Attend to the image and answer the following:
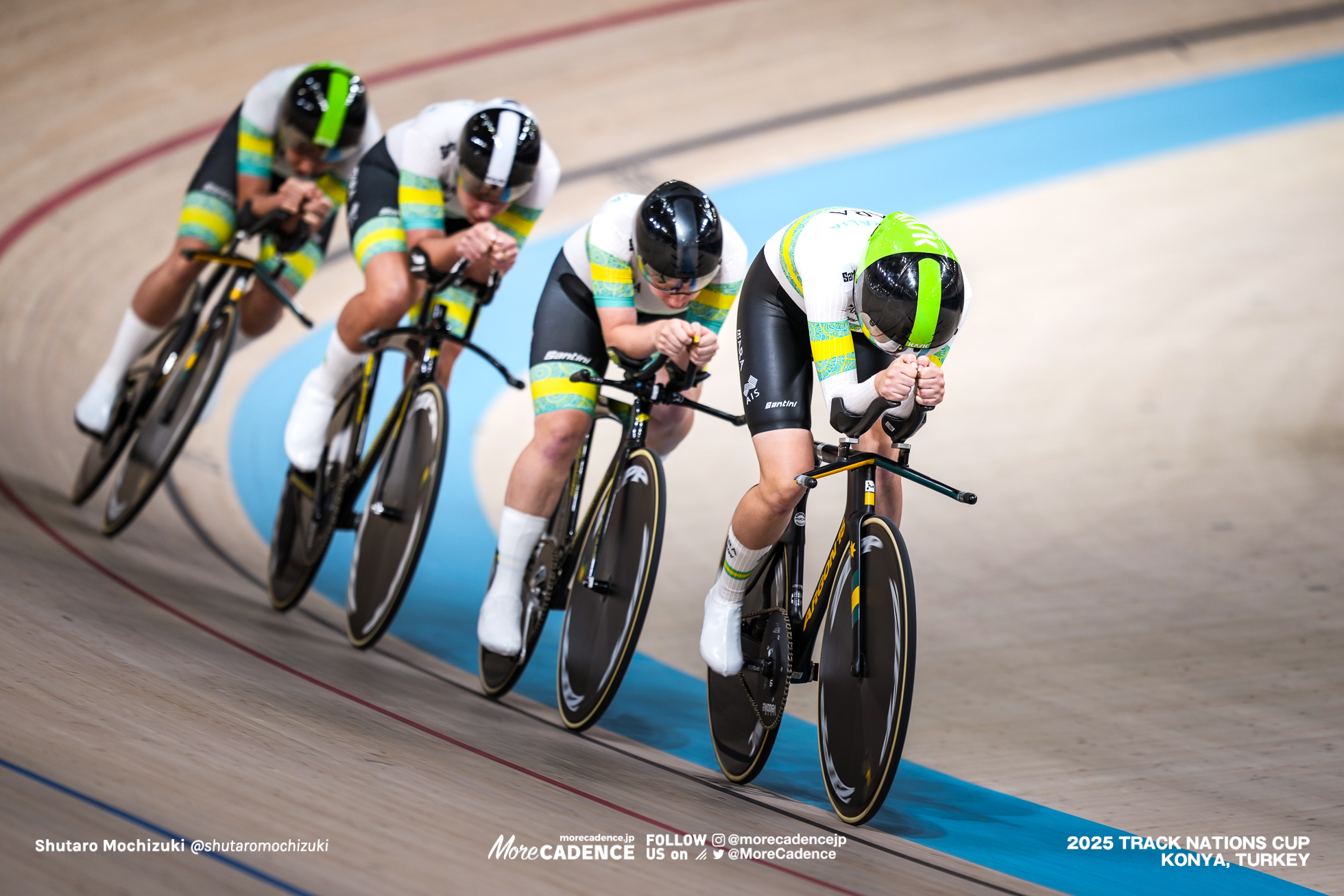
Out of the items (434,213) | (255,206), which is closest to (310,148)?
(255,206)

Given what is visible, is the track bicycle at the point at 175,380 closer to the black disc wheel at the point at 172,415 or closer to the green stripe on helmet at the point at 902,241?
the black disc wheel at the point at 172,415

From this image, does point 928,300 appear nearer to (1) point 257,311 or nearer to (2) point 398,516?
(2) point 398,516

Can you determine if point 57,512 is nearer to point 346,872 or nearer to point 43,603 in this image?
point 43,603

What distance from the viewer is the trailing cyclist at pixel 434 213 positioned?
3.24 metres

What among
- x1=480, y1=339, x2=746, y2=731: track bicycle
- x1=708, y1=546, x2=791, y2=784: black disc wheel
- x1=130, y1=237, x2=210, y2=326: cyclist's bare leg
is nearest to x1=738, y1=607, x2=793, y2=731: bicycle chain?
x1=708, y1=546, x2=791, y2=784: black disc wheel

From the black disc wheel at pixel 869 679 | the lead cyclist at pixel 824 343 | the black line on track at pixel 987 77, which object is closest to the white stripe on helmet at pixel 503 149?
the lead cyclist at pixel 824 343

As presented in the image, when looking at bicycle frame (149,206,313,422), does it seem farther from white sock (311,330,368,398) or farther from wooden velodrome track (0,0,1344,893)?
wooden velodrome track (0,0,1344,893)

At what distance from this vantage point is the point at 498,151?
126 inches

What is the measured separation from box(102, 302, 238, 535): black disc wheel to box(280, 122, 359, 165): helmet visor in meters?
0.54

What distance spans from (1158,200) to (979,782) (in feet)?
19.0

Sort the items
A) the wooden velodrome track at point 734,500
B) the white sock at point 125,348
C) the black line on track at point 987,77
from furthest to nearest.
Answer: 1. the black line on track at point 987,77
2. the white sock at point 125,348
3. the wooden velodrome track at point 734,500

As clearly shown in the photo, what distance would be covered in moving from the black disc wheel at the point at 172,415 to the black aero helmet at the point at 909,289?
90.1 inches

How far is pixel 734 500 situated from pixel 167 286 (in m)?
2.24

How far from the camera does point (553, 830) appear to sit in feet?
6.88
